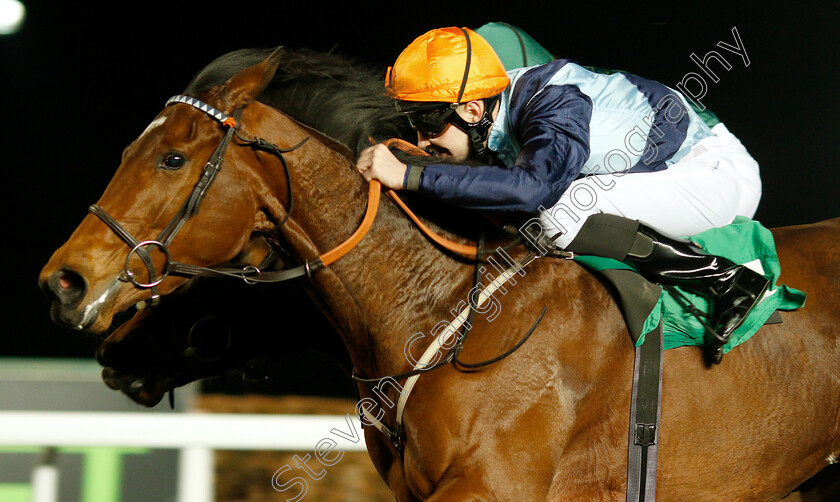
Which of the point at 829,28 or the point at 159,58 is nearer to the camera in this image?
the point at 829,28

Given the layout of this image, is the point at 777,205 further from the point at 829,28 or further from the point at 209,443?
the point at 209,443

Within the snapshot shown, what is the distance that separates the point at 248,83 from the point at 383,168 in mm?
449

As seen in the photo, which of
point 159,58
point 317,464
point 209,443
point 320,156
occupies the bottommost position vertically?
point 317,464

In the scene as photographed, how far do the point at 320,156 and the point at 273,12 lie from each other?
2.49m

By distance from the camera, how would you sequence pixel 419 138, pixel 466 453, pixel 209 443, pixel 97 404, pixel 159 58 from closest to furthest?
pixel 466 453 < pixel 419 138 < pixel 209 443 < pixel 97 404 < pixel 159 58

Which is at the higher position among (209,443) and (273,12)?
(273,12)

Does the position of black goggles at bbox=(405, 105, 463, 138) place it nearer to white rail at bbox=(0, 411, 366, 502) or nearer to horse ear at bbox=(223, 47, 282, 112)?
horse ear at bbox=(223, 47, 282, 112)

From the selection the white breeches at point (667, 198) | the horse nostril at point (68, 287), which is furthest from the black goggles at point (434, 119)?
the horse nostril at point (68, 287)

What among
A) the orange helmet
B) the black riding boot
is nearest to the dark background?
the orange helmet

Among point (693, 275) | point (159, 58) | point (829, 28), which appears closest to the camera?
point (693, 275)

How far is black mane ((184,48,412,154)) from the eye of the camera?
7.75 feet

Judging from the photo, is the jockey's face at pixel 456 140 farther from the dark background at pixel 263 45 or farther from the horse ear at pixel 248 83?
the dark background at pixel 263 45

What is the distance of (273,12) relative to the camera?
4496 mm

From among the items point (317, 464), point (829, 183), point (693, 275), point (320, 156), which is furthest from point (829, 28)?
point (317, 464)
